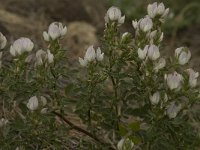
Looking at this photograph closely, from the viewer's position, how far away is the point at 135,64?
109 inches

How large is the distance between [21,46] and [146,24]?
550 millimetres

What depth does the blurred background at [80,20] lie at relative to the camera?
211 inches

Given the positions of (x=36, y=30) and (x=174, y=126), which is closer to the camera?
(x=174, y=126)

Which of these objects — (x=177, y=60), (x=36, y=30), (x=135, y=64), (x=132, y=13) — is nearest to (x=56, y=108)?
(x=135, y=64)

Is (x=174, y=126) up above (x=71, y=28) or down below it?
below

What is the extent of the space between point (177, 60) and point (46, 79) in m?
0.58

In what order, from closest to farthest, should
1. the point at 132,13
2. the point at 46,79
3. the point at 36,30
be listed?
the point at 46,79 < the point at 36,30 < the point at 132,13

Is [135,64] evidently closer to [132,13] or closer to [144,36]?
[144,36]

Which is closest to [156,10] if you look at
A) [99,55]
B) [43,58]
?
[99,55]

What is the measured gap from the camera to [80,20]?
605 centimetres

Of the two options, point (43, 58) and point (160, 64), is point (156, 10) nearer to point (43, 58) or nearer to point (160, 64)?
point (160, 64)

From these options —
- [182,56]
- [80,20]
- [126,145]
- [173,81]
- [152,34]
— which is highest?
[80,20]

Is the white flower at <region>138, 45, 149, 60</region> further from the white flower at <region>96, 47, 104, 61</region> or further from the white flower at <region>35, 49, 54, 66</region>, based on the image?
the white flower at <region>35, 49, 54, 66</region>

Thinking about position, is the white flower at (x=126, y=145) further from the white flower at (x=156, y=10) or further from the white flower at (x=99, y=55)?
the white flower at (x=156, y=10)
